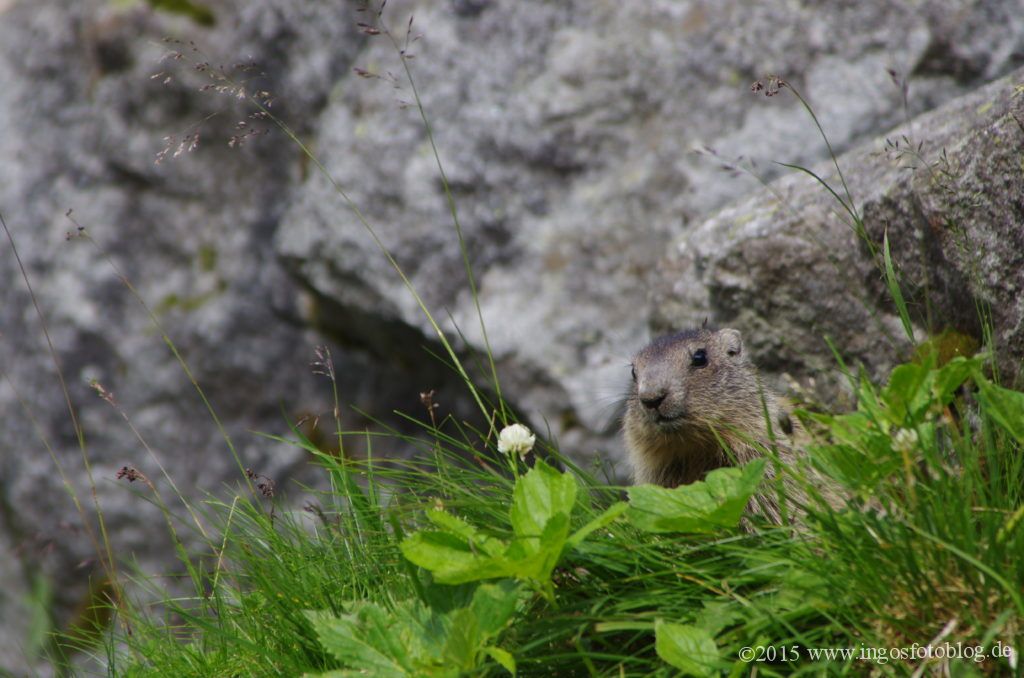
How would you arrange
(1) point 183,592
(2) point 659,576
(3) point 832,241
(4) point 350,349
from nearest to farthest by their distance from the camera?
(2) point 659,576 → (3) point 832,241 → (1) point 183,592 → (4) point 350,349

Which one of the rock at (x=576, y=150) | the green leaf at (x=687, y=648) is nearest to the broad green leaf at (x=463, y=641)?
the green leaf at (x=687, y=648)

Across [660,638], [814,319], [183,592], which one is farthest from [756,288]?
[183,592]

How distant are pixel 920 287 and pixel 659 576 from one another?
6.95ft

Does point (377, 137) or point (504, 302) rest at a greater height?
point (377, 137)

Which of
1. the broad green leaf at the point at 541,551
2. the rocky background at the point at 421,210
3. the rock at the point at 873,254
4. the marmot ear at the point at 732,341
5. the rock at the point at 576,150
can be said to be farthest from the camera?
the rock at the point at 576,150

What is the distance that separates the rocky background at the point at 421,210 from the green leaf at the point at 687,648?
2.07m

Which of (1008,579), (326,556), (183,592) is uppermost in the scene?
(1008,579)

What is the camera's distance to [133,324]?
6215 mm

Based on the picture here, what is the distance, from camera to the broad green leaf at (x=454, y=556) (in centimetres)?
236

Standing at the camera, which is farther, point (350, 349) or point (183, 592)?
point (350, 349)

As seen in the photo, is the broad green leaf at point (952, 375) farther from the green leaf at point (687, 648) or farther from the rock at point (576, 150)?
the rock at point (576, 150)

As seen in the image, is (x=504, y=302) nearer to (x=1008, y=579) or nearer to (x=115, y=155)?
(x=115, y=155)

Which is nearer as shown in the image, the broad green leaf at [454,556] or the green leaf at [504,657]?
the green leaf at [504,657]

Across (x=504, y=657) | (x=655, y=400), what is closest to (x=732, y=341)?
(x=655, y=400)
